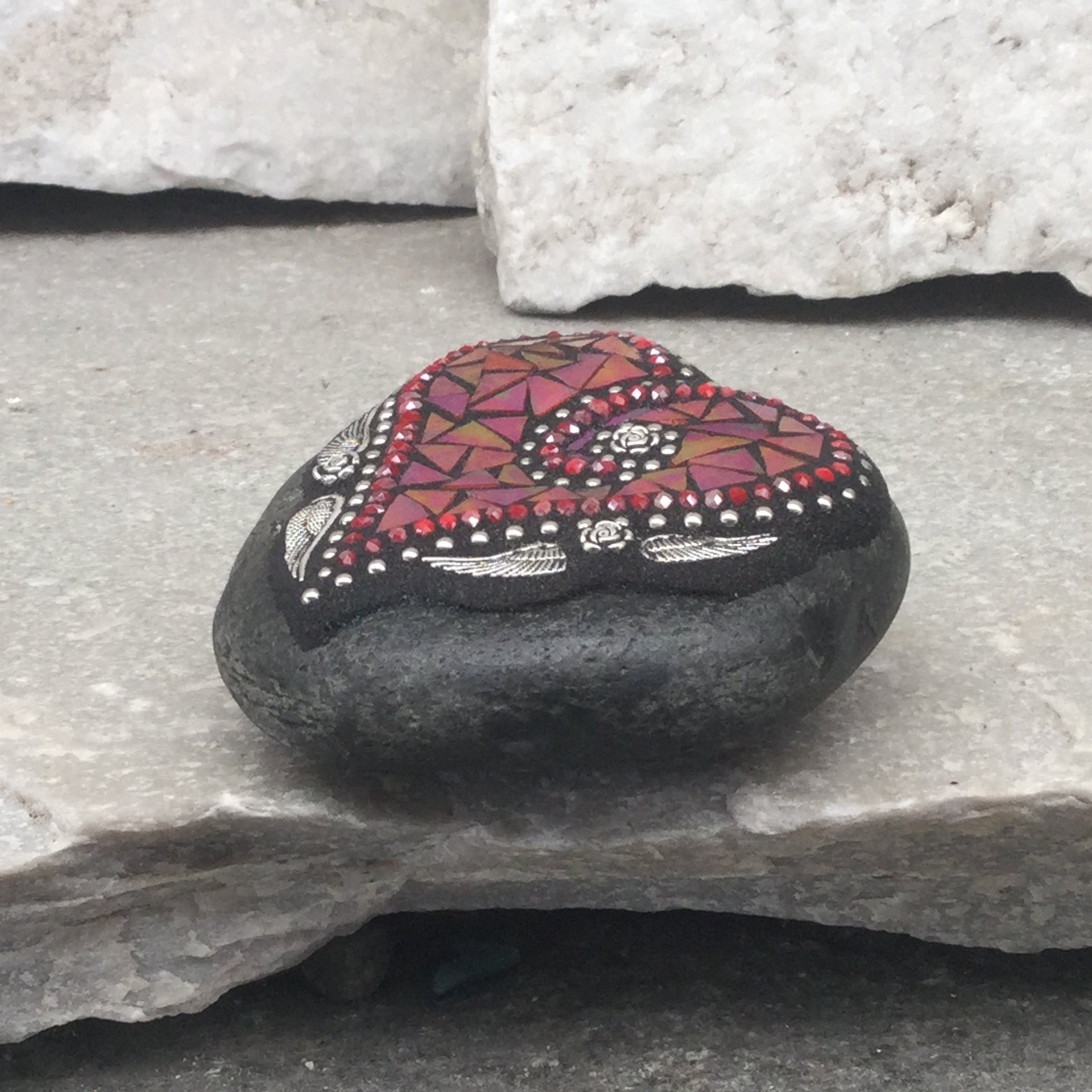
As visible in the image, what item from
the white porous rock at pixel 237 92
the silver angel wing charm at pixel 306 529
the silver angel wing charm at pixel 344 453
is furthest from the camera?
the white porous rock at pixel 237 92

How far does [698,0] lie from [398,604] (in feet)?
5.30

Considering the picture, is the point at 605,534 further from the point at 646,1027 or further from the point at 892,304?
the point at 892,304

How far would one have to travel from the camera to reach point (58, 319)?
2.77m

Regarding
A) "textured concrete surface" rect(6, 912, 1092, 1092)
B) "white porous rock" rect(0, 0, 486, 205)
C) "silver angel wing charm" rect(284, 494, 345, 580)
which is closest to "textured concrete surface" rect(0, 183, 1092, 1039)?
"textured concrete surface" rect(6, 912, 1092, 1092)

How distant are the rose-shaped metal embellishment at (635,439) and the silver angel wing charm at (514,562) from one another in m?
0.18

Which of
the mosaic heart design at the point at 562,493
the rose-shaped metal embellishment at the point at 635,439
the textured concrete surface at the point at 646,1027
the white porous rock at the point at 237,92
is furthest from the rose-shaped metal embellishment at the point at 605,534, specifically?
the white porous rock at the point at 237,92

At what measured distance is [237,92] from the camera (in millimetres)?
3143

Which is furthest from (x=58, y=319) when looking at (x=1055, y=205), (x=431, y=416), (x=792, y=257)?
(x=1055, y=205)

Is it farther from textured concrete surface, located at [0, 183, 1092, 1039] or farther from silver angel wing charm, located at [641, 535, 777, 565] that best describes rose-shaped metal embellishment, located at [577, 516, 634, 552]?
textured concrete surface, located at [0, 183, 1092, 1039]

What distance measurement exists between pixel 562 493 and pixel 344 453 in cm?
25

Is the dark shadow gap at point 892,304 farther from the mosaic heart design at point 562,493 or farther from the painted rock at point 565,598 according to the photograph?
the painted rock at point 565,598

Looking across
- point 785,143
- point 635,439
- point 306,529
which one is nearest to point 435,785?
point 306,529

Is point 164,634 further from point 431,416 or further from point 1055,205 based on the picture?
point 1055,205

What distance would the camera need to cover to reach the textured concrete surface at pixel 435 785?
138 cm
